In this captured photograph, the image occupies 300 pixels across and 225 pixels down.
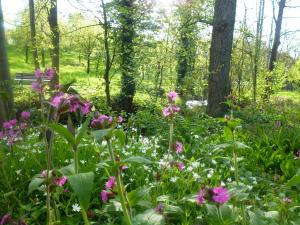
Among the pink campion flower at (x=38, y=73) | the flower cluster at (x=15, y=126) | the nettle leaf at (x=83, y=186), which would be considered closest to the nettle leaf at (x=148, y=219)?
the nettle leaf at (x=83, y=186)

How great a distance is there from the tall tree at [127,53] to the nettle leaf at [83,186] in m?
7.03

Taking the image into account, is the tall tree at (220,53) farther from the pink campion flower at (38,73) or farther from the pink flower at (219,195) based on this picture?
the pink flower at (219,195)

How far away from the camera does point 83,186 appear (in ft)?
3.50

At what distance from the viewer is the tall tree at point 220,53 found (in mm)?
7098

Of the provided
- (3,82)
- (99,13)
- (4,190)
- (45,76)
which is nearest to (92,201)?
(4,190)

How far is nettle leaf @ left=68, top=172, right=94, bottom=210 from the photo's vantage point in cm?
104

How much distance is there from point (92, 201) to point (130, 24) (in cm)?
686

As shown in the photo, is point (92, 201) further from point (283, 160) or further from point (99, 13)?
point (99, 13)

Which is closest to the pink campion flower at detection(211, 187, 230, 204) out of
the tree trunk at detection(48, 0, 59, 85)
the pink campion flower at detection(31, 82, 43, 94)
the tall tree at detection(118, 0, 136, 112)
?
the pink campion flower at detection(31, 82, 43, 94)

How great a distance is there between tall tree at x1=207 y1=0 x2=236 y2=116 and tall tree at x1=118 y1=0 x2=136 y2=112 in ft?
6.92

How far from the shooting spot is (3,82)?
16.1 ft

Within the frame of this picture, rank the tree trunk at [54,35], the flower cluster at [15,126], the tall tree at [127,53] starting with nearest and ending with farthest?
the flower cluster at [15,126], the tall tree at [127,53], the tree trunk at [54,35]

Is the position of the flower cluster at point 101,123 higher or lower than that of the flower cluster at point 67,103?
lower

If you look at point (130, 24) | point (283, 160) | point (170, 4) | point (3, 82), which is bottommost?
point (283, 160)
